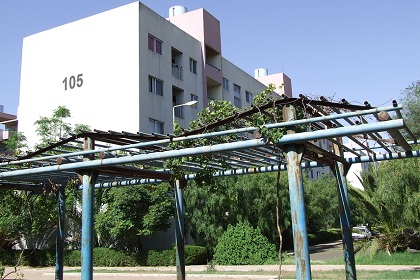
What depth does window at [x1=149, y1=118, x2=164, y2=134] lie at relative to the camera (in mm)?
→ 28031

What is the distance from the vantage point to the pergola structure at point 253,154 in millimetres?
6324

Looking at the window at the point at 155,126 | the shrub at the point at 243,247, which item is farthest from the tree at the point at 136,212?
the window at the point at 155,126

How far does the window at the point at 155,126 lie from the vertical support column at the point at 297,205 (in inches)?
851

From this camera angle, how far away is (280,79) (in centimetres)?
5450

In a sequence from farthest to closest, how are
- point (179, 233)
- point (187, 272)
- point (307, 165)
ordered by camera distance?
1. point (187, 272)
2. point (179, 233)
3. point (307, 165)

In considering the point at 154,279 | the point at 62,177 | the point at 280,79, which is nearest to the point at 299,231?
the point at 62,177

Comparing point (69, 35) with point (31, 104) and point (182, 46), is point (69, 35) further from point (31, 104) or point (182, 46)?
point (182, 46)

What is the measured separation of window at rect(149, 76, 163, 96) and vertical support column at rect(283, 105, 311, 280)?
22.5m

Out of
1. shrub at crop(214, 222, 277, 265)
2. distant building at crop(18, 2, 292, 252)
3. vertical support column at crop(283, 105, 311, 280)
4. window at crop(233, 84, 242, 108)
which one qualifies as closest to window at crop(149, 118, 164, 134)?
distant building at crop(18, 2, 292, 252)

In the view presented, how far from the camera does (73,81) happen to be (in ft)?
98.7

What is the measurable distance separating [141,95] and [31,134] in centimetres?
974

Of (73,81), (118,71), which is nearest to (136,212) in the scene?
(118,71)

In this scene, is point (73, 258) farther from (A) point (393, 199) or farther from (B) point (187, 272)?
(A) point (393, 199)

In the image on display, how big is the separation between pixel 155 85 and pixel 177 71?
3.16 m
